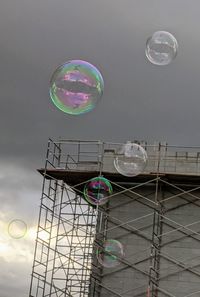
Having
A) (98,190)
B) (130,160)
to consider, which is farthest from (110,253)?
(130,160)

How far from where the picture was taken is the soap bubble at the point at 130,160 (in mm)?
27406

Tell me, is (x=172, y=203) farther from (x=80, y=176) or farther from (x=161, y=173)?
(x=80, y=176)

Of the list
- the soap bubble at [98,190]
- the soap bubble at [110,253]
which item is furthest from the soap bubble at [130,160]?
the soap bubble at [110,253]

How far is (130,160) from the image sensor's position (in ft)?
90.5

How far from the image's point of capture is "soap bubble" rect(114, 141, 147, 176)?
27.4m

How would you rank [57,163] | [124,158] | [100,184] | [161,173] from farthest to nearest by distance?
[57,163] < [161,173] < [100,184] < [124,158]

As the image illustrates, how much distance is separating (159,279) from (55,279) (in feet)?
15.5

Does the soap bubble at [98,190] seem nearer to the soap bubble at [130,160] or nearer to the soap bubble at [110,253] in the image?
the soap bubble at [110,253]

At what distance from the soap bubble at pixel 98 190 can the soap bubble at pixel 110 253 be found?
178 cm

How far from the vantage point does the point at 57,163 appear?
34.5m

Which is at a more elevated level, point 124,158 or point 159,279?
point 124,158

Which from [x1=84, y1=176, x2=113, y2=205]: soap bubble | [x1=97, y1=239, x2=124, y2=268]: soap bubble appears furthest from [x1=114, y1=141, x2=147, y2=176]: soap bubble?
[x1=97, y1=239, x2=124, y2=268]: soap bubble

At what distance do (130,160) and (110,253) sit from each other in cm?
448

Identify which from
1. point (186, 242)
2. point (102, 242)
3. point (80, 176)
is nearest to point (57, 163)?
point (80, 176)
